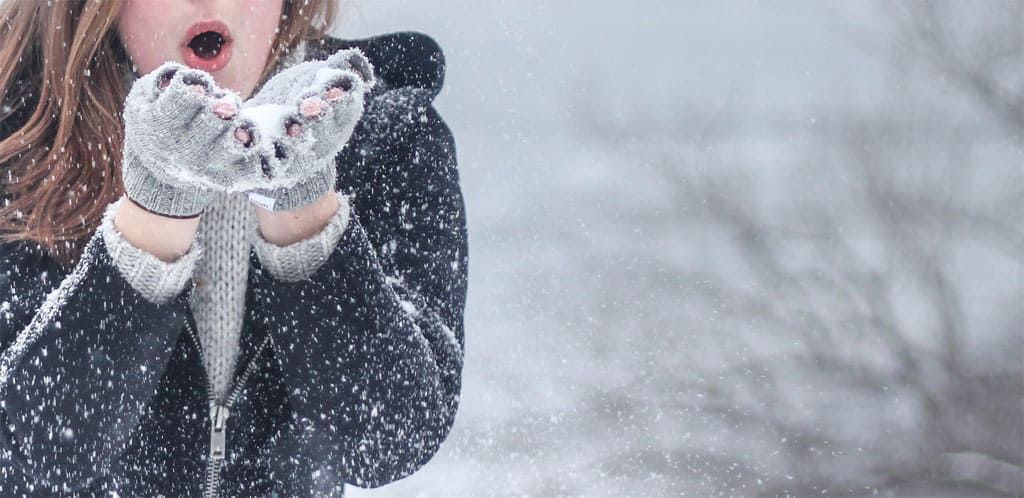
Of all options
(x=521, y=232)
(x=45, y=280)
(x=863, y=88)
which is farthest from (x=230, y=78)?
(x=863, y=88)

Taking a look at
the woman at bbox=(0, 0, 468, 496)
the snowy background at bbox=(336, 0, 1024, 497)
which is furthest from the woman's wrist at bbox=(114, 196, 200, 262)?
the snowy background at bbox=(336, 0, 1024, 497)

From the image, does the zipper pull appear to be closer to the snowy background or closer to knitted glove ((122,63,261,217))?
knitted glove ((122,63,261,217))

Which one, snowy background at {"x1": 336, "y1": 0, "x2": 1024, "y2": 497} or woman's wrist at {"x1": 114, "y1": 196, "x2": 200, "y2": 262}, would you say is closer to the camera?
woman's wrist at {"x1": 114, "y1": 196, "x2": 200, "y2": 262}

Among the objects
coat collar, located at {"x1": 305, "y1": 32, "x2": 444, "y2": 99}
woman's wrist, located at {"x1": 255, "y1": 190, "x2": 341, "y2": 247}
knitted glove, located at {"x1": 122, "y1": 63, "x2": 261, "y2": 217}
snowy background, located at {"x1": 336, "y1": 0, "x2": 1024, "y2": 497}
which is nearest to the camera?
knitted glove, located at {"x1": 122, "y1": 63, "x2": 261, "y2": 217}

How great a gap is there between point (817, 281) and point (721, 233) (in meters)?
0.75

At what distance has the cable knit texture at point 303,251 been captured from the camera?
0.78 metres

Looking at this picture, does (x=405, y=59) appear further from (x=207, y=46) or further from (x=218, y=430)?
(x=218, y=430)

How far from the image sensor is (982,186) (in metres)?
5.43

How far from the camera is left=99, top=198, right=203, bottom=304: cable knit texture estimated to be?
0.74 meters

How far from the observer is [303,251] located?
78cm

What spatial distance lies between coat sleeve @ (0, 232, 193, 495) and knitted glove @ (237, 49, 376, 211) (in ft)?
0.39

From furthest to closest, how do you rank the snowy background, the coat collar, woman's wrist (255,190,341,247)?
the snowy background → the coat collar → woman's wrist (255,190,341,247)

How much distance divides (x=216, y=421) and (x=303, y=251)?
15 centimetres

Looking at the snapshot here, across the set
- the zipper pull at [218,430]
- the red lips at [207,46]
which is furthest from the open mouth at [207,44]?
the zipper pull at [218,430]
